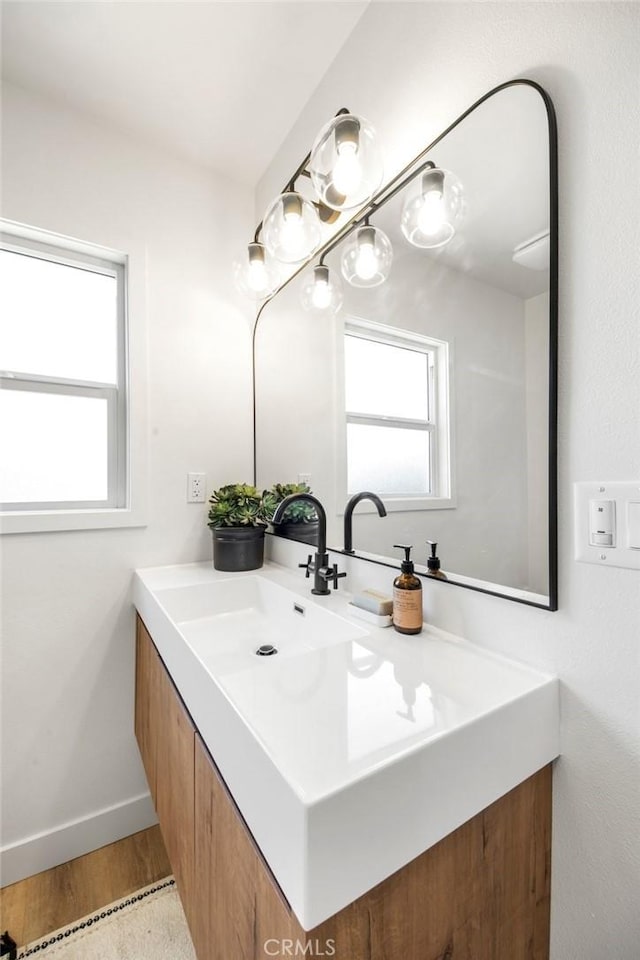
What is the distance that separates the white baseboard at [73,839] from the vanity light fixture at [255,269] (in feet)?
6.23

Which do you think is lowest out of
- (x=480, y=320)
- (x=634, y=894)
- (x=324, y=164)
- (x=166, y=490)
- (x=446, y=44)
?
(x=634, y=894)

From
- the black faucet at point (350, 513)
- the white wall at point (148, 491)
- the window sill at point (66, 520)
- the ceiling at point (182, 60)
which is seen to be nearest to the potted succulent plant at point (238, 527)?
the white wall at point (148, 491)

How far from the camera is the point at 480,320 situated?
86cm

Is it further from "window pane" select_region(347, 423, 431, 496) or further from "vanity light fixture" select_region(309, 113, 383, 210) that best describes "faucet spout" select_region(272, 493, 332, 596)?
"vanity light fixture" select_region(309, 113, 383, 210)

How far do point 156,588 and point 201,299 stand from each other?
3.70ft

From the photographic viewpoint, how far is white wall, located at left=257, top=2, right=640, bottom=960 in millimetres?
609

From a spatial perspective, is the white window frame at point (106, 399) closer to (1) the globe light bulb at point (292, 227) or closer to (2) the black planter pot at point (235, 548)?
(2) the black planter pot at point (235, 548)

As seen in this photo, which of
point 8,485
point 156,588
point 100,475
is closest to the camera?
point 156,588

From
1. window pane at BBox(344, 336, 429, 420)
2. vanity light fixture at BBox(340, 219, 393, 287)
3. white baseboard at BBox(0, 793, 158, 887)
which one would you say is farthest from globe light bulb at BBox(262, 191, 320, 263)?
white baseboard at BBox(0, 793, 158, 887)

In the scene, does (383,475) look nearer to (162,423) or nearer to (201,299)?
(162,423)

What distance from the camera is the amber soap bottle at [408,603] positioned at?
2.88 ft

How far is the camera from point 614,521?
62cm

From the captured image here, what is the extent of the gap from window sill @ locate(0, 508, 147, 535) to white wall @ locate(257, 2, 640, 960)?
4.08 ft

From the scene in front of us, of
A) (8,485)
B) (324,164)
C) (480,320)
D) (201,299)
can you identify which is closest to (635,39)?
(480,320)
